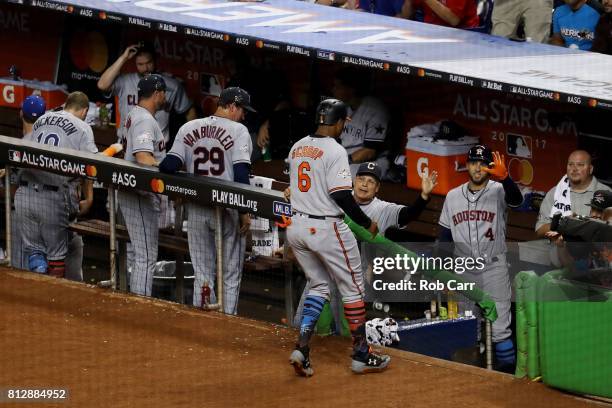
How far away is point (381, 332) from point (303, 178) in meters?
1.34

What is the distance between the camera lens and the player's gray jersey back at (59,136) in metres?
11.2

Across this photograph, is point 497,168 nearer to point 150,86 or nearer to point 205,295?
point 205,295

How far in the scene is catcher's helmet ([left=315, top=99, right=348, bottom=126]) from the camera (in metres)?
8.95

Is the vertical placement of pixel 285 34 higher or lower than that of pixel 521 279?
higher

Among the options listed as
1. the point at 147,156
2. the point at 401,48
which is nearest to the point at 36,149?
the point at 147,156

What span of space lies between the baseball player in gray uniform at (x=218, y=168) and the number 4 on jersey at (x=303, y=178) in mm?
1229

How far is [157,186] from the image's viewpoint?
10352mm

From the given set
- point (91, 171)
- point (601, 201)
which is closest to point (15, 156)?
point (91, 171)

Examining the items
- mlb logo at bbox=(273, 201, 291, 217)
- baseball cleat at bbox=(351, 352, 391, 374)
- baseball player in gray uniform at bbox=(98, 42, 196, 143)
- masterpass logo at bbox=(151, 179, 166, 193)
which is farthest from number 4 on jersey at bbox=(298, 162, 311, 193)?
baseball player in gray uniform at bbox=(98, 42, 196, 143)

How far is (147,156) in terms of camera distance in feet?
34.9

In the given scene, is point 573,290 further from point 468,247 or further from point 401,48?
point 401,48

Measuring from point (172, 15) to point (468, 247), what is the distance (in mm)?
3775

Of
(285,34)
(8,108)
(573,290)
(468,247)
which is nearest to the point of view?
(573,290)

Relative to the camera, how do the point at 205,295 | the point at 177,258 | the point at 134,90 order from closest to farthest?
the point at 205,295, the point at 177,258, the point at 134,90
